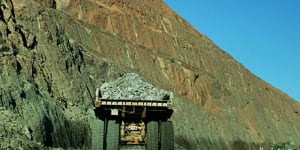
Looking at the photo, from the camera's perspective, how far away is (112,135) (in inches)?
559

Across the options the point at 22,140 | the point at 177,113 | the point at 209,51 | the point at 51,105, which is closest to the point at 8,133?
the point at 22,140

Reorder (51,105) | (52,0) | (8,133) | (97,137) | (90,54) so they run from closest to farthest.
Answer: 1. (97,137)
2. (8,133)
3. (51,105)
4. (90,54)
5. (52,0)

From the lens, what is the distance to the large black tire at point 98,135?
46.4 ft

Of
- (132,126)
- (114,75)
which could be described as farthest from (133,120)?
(114,75)

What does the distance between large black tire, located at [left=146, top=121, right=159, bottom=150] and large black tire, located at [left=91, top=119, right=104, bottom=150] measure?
1.04 metres

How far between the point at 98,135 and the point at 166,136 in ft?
5.10

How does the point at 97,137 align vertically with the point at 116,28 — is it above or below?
below

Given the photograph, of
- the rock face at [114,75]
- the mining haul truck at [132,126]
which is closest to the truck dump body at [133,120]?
the mining haul truck at [132,126]

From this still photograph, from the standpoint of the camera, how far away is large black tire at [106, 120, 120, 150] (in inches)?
555

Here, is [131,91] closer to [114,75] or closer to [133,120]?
[133,120]

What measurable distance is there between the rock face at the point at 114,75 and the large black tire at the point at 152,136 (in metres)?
17.8

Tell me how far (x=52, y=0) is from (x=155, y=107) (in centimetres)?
5371

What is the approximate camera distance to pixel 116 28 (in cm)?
7606

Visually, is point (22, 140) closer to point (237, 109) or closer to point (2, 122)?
point (2, 122)
